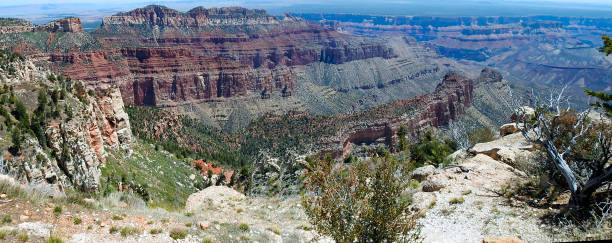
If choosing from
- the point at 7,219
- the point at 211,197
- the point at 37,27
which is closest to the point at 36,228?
the point at 7,219

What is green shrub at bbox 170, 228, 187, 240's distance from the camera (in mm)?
12305

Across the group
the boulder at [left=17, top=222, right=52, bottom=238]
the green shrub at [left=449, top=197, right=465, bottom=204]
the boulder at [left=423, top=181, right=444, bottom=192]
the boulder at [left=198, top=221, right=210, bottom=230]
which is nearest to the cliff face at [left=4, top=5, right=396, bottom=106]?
the boulder at [left=17, top=222, right=52, bottom=238]

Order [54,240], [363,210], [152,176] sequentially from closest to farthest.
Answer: [54,240], [363,210], [152,176]

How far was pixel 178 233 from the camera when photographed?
1250cm

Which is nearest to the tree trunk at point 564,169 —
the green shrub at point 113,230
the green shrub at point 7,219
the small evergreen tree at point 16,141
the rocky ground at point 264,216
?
the rocky ground at point 264,216

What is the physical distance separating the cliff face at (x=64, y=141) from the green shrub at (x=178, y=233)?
315 inches

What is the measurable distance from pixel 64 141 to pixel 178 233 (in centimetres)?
1679

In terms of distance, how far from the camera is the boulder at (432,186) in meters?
20.0

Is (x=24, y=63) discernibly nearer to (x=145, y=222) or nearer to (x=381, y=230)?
(x=145, y=222)

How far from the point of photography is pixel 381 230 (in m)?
9.91

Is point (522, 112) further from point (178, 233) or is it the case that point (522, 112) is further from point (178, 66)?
→ point (178, 66)

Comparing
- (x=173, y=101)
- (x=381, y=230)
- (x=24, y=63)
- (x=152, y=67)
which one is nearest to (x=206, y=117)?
(x=173, y=101)

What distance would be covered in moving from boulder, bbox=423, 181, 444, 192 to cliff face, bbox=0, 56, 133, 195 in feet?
61.1

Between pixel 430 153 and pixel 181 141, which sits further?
pixel 181 141
